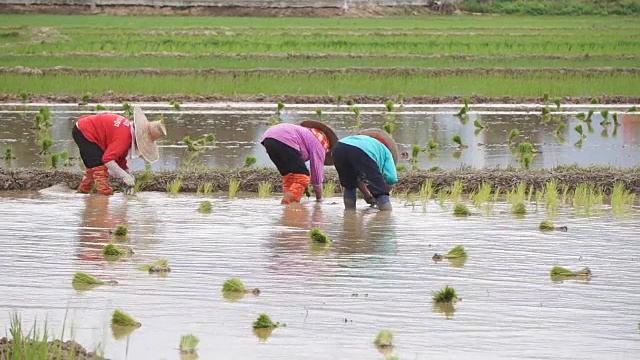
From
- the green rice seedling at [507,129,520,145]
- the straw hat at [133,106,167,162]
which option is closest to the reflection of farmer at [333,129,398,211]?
the straw hat at [133,106,167,162]

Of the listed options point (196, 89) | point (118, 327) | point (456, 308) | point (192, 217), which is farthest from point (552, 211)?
point (196, 89)

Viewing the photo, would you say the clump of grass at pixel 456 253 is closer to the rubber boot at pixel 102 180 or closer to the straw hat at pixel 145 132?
the straw hat at pixel 145 132

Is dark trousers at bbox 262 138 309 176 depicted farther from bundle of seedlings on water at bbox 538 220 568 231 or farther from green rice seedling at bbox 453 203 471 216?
bundle of seedlings on water at bbox 538 220 568 231

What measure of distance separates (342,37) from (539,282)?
27.0m

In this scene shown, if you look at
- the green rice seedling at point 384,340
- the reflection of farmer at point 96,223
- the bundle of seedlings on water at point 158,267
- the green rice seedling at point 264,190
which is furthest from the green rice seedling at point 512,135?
the green rice seedling at point 384,340

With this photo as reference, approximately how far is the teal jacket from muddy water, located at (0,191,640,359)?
0.35 m

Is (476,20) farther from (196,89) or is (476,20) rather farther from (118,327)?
(118,327)

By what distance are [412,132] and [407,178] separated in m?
4.95

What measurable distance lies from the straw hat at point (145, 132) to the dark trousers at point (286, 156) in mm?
1078

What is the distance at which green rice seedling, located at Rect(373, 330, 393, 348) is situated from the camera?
598 centimetres

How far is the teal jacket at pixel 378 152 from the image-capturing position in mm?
10031

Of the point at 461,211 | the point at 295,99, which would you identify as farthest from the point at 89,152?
the point at 295,99

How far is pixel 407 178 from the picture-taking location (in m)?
11.5

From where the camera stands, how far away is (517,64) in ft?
86.1
